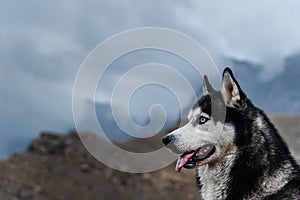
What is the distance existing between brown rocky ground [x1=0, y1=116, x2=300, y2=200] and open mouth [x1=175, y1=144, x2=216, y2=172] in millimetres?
35969

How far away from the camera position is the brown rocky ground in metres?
45.4

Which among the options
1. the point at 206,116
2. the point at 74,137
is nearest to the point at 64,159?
the point at 74,137

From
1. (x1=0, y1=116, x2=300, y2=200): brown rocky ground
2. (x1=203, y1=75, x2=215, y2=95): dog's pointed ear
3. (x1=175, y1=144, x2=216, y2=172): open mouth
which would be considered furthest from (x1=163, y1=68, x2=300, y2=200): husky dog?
(x1=0, y1=116, x2=300, y2=200): brown rocky ground

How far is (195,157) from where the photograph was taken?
859 centimetres

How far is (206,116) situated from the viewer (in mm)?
8680

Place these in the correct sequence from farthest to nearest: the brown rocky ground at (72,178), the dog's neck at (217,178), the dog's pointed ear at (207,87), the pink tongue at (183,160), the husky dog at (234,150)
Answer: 1. the brown rocky ground at (72,178)
2. the dog's pointed ear at (207,87)
3. the pink tongue at (183,160)
4. the dog's neck at (217,178)
5. the husky dog at (234,150)

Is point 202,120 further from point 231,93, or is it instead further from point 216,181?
point 216,181

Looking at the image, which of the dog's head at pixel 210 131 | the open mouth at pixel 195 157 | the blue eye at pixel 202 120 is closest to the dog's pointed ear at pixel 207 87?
the dog's head at pixel 210 131

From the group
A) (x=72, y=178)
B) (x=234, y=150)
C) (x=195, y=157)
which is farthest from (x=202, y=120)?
(x=72, y=178)

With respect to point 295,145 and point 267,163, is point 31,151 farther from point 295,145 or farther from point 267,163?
point 267,163

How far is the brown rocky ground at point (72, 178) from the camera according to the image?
45.4 m

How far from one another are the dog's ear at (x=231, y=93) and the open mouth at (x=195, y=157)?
689mm

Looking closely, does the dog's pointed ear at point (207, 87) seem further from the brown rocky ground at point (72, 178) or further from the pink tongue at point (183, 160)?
the brown rocky ground at point (72, 178)

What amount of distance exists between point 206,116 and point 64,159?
42.2m
